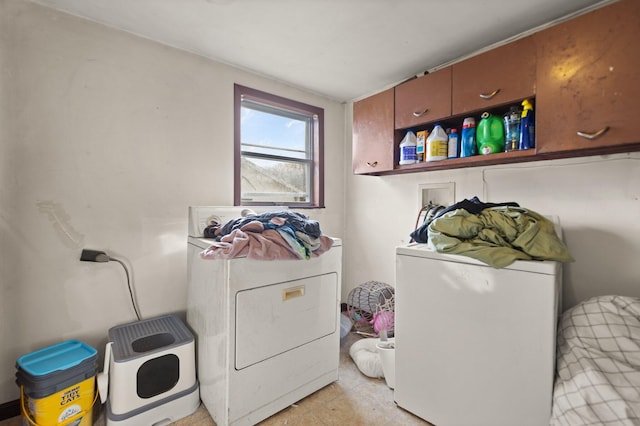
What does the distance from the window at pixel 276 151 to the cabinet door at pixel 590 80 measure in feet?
5.90

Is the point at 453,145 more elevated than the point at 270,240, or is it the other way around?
the point at 453,145

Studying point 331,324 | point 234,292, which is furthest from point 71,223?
point 331,324

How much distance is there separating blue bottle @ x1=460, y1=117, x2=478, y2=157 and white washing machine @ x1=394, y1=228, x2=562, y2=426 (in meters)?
0.73

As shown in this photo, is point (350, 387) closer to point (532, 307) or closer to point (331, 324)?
point (331, 324)

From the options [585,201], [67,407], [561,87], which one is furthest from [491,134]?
[67,407]

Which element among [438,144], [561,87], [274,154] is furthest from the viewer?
[274,154]

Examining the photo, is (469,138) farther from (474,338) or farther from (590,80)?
(474,338)

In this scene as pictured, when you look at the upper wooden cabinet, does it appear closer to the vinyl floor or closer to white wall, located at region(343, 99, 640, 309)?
white wall, located at region(343, 99, 640, 309)

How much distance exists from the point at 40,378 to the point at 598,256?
9.18 ft

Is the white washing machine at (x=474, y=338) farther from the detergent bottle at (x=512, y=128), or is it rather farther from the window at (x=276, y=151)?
the window at (x=276, y=151)

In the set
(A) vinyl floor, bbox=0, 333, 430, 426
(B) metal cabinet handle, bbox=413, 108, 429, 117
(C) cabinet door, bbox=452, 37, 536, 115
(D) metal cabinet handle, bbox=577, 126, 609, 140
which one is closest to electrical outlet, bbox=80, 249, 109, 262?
(A) vinyl floor, bbox=0, 333, 430, 426

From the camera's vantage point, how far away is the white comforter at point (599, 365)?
96 centimetres

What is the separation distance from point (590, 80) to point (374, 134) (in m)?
1.29

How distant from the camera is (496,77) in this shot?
1.65 meters
